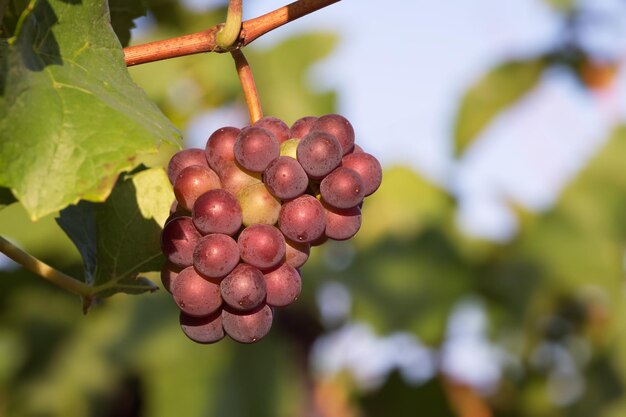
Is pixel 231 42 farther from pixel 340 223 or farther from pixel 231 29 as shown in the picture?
pixel 340 223

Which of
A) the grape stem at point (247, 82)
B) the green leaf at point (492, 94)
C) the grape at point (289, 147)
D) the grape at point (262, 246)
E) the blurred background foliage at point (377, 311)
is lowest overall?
the blurred background foliage at point (377, 311)

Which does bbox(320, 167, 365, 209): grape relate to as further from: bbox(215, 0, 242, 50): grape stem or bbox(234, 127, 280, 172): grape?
bbox(215, 0, 242, 50): grape stem

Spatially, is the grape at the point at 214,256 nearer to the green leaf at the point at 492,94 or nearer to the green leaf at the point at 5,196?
the green leaf at the point at 5,196

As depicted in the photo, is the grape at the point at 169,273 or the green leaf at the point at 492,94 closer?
the grape at the point at 169,273

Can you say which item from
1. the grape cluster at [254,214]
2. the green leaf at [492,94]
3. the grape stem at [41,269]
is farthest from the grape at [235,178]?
the green leaf at [492,94]

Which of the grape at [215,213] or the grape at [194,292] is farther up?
the grape at [215,213]

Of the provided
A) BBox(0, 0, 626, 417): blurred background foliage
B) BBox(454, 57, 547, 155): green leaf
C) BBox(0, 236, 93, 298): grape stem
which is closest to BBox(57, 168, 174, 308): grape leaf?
BBox(0, 236, 93, 298): grape stem

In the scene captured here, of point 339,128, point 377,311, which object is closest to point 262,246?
point 339,128
